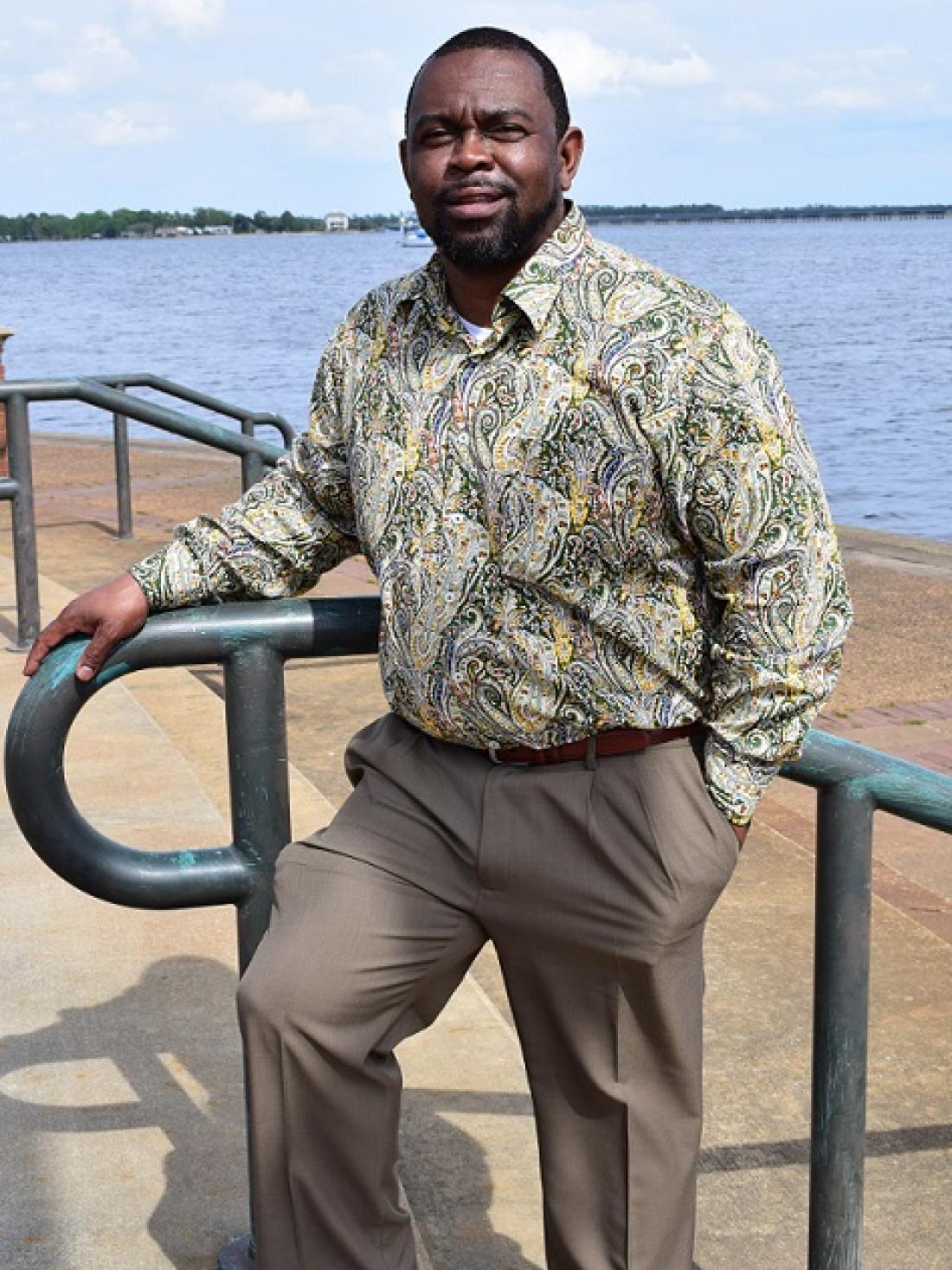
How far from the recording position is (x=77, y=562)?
8.40m

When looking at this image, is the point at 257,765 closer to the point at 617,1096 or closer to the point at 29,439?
the point at 617,1096

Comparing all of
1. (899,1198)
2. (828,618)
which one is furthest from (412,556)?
(899,1198)

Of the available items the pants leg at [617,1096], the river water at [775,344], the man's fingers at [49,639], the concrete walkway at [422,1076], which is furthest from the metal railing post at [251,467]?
the river water at [775,344]

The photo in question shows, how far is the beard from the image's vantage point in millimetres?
2201

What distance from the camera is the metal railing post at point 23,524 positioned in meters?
5.82

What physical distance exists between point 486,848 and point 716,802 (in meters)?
0.27

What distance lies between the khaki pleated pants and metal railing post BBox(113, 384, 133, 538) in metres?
6.21

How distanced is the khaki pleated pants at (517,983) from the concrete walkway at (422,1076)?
1.70 feet

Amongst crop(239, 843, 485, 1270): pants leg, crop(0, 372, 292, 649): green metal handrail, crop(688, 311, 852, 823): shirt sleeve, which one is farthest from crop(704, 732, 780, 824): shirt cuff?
crop(0, 372, 292, 649): green metal handrail

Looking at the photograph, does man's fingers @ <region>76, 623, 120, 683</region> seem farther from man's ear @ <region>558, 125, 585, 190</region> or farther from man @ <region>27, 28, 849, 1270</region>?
man's ear @ <region>558, 125, 585, 190</region>

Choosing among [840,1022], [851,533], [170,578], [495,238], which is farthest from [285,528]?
[851,533]

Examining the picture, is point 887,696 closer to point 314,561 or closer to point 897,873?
point 897,873

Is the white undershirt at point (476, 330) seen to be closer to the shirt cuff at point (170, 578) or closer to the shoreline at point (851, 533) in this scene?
the shirt cuff at point (170, 578)

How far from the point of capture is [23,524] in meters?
5.94
